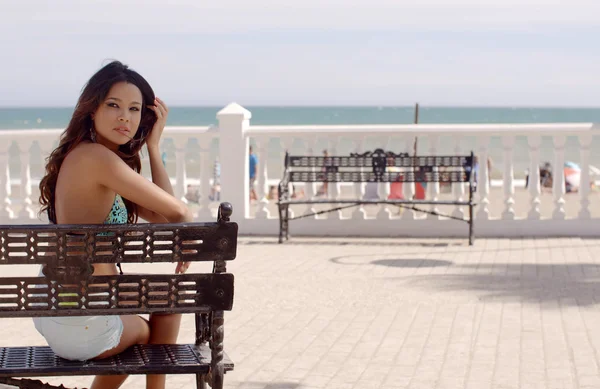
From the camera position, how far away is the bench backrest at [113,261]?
3748 millimetres

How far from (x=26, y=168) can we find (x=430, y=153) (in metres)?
5.09

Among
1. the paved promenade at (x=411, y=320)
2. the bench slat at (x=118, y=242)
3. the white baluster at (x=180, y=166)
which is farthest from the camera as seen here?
the white baluster at (x=180, y=166)

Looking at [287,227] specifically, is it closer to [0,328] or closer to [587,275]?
[587,275]

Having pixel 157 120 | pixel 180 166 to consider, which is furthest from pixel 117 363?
pixel 180 166

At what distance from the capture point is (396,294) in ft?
27.8

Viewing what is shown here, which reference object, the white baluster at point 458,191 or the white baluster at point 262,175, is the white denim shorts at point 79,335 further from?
the white baluster at point 458,191

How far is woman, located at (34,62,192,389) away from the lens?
13.3ft

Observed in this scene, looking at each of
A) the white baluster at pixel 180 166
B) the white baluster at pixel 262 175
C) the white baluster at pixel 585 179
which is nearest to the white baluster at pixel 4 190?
the white baluster at pixel 180 166

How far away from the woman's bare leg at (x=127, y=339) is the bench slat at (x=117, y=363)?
27mm

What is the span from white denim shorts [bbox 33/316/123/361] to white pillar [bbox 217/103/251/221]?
8.50 metres

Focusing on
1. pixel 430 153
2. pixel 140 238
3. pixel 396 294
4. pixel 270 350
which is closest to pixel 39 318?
pixel 140 238

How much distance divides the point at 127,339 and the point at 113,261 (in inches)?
21.5

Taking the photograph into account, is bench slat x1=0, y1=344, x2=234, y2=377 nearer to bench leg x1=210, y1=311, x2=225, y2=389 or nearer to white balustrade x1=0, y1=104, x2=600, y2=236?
bench leg x1=210, y1=311, x2=225, y2=389

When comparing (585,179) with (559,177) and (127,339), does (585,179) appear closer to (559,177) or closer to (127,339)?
(559,177)
